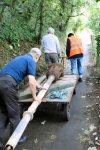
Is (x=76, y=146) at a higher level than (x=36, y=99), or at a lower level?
lower

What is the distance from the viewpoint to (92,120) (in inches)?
308

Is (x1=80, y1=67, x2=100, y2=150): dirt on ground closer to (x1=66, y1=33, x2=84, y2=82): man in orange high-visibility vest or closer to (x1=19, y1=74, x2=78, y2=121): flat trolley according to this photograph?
(x1=19, y1=74, x2=78, y2=121): flat trolley

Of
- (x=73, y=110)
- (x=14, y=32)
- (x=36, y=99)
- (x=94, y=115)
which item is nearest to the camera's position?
(x=36, y=99)

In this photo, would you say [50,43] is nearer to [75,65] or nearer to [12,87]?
[75,65]

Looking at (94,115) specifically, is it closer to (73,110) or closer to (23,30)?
(73,110)

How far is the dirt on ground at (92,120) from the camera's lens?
21.3 ft

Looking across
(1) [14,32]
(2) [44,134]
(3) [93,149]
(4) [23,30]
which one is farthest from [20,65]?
(4) [23,30]

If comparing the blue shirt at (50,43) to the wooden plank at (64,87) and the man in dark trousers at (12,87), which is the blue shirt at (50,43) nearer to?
the wooden plank at (64,87)

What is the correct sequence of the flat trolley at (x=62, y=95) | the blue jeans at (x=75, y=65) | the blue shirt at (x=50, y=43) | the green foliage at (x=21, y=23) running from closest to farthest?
the flat trolley at (x=62, y=95) < the blue shirt at (x=50, y=43) < the blue jeans at (x=75, y=65) < the green foliage at (x=21, y=23)

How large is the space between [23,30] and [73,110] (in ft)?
25.7

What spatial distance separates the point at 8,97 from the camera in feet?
20.5

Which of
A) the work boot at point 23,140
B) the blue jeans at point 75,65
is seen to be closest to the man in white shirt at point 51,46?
the blue jeans at point 75,65

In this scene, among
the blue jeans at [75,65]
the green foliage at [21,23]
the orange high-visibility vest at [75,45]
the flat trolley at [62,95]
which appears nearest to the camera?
the flat trolley at [62,95]

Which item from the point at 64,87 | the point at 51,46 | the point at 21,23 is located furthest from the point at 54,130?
the point at 21,23
